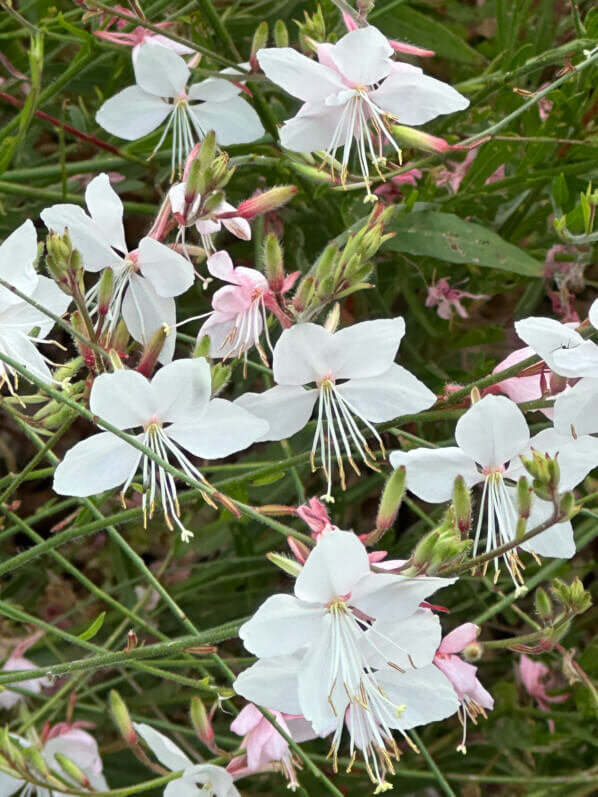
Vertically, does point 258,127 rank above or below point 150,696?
above

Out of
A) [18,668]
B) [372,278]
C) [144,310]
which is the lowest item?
[18,668]

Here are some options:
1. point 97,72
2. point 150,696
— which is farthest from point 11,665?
point 97,72

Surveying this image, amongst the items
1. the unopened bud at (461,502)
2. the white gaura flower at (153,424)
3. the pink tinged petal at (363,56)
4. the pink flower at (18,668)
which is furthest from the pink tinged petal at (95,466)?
the pink flower at (18,668)

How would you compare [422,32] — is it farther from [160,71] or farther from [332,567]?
[332,567]

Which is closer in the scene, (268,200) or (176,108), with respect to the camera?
(268,200)

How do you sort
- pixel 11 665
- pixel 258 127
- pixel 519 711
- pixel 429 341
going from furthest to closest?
pixel 429 341, pixel 519 711, pixel 11 665, pixel 258 127

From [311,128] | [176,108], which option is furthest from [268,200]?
[176,108]

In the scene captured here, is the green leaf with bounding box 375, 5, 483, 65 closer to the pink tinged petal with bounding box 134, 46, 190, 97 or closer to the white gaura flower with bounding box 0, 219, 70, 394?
the pink tinged petal with bounding box 134, 46, 190, 97

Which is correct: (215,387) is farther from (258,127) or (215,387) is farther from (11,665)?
(11,665)
